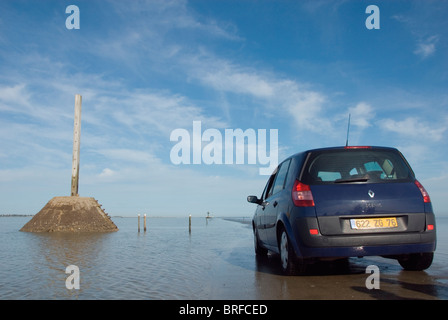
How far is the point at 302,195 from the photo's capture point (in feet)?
16.9

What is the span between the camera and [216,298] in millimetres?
4195

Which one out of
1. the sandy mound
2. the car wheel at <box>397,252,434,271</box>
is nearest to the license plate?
the car wheel at <box>397,252,434,271</box>

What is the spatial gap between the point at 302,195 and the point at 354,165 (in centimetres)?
99

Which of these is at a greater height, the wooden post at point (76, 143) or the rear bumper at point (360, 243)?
the wooden post at point (76, 143)

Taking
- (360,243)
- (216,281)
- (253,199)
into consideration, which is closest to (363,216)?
(360,243)

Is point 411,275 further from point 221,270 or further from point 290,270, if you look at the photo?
point 221,270

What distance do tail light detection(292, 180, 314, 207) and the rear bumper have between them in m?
0.22

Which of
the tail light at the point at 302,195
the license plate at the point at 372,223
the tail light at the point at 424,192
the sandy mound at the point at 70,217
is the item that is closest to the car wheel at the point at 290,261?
the tail light at the point at 302,195

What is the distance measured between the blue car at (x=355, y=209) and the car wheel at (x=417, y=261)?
0.04 ft

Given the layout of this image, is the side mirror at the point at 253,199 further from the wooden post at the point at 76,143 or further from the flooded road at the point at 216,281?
the wooden post at the point at 76,143

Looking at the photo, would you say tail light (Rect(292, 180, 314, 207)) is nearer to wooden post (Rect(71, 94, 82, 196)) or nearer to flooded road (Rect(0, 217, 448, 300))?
flooded road (Rect(0, 217, 448, 300))

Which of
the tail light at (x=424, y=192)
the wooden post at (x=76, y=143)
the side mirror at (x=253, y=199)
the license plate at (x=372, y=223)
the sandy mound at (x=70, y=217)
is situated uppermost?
the wooden post at (x=76, y=143)

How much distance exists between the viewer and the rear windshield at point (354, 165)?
207 inches
